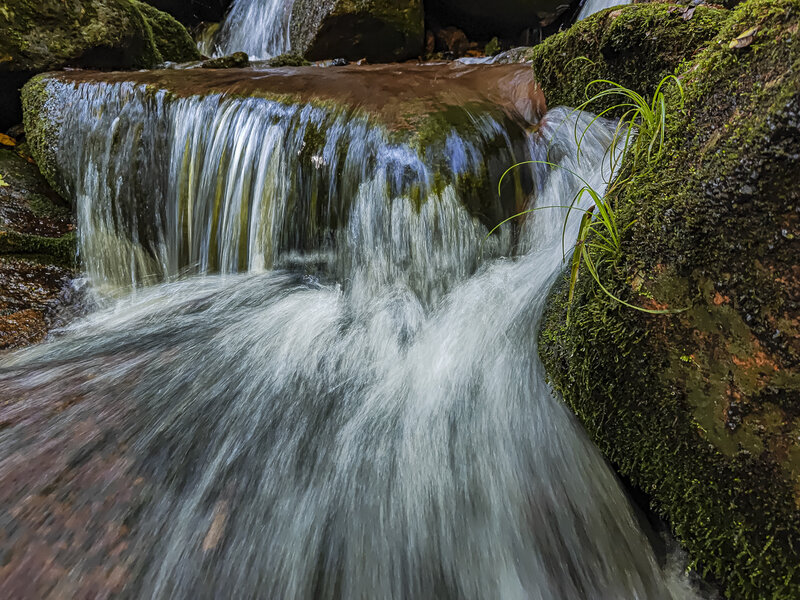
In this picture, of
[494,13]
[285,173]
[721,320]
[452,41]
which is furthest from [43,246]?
[494,13]

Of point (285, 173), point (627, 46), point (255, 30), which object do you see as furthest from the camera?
point (255, 30)

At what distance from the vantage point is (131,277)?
3832mm

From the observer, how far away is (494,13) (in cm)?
782

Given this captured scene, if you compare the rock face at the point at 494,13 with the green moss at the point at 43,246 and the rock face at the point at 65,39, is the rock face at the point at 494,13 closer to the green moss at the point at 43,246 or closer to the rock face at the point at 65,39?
the rock face at the point at 65,39

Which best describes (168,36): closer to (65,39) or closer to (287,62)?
(65,39)

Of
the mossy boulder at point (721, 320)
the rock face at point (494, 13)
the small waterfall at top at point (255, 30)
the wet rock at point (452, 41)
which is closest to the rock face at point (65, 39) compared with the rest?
the small waterfall at top at point (255, 30)

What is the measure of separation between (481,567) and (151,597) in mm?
1111

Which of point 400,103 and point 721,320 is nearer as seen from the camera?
point 721,320

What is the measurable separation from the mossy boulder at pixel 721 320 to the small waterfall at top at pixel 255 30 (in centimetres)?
805

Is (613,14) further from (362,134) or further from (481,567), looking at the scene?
(481,567)

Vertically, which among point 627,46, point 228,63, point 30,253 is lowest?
point 30,253

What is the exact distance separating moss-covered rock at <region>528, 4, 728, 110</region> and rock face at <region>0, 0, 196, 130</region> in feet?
16.5

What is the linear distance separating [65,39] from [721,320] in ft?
21.4

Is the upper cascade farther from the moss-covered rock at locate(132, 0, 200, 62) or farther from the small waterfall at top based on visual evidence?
the small waterfall at top
